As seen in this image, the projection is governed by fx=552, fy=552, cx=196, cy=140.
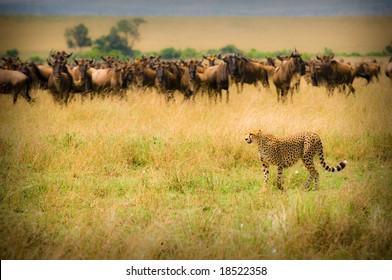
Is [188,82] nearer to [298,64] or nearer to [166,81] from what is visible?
[166,81]

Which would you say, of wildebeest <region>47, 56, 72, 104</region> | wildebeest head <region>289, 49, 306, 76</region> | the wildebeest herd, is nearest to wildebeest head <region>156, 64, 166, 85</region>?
the wildebeest herd

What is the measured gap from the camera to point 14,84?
1293 centimetres

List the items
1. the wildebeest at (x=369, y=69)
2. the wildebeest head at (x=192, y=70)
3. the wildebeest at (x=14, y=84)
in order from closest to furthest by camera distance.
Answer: the wildebeest at (x=14, y=84) < the wildebeest head at (x=192, y=70) < the wildebeest at (x=369, y=69)

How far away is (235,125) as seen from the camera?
8.18 meters

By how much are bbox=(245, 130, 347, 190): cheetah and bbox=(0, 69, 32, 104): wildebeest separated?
829 centimetres

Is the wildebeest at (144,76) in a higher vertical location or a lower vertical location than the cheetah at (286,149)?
lower

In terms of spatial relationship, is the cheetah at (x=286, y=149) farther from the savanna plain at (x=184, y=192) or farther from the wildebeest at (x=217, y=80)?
the wildebeest at (x=217, y=80)

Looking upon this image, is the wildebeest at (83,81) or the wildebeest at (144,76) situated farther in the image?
the wildebeest at (144,76)

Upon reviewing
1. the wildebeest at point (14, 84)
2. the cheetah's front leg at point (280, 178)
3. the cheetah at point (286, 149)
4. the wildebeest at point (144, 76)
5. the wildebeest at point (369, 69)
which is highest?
the cheetah at point (286, 149)

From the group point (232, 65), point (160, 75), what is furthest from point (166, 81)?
point (232, 65)

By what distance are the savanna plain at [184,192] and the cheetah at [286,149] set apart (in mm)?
222

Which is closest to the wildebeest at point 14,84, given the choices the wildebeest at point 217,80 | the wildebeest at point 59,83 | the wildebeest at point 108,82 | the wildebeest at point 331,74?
the wildebeest at point 59,83

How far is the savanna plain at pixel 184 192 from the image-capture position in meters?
4.31

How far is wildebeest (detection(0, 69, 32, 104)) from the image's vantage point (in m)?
12.8
